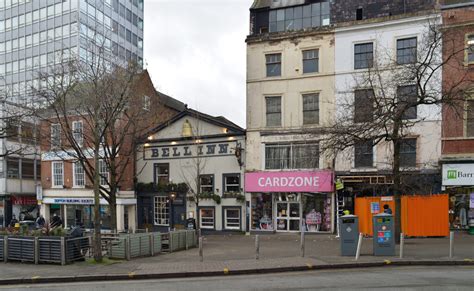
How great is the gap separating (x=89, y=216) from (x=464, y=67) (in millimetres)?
26663

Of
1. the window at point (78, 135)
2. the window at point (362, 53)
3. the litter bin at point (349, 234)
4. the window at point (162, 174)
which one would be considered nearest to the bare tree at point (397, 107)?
the window at point (362, 53)

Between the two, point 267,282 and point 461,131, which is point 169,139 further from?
point 267,282

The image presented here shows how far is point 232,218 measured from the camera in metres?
27.0

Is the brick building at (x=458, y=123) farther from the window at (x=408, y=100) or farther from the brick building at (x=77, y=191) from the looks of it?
the brick building at (x=77, y=191)

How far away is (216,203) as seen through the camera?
27312mm

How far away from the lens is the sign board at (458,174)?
21.4m

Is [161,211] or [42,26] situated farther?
[42,26]

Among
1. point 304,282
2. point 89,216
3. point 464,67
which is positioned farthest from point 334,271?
A: point 89,216

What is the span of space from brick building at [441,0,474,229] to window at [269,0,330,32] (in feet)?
21.8

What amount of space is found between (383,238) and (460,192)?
34.6 ft

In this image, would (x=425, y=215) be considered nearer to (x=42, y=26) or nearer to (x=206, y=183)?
(x=206, y=183)

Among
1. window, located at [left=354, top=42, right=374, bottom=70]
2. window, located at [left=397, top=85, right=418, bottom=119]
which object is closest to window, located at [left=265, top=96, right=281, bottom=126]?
window, located at [left=354, top=42, right=374, bottom=70]

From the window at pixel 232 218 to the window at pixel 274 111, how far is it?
5.73 meters

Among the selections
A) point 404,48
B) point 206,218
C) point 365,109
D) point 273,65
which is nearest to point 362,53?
point 404,48
